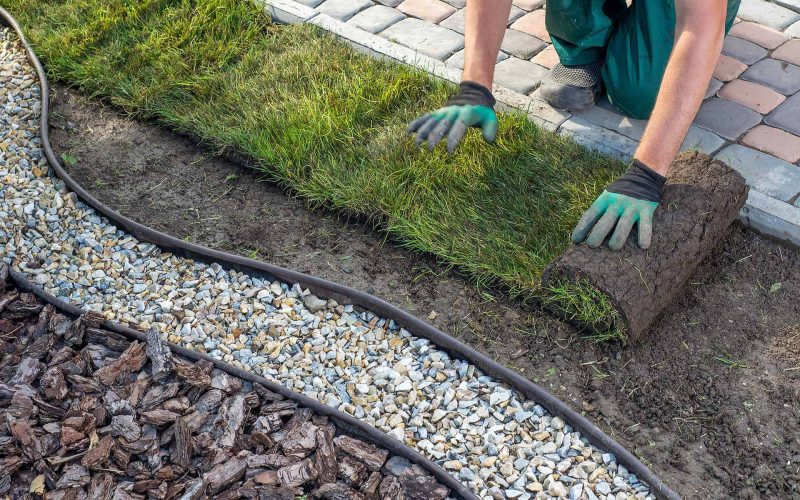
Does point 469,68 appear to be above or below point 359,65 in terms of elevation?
above

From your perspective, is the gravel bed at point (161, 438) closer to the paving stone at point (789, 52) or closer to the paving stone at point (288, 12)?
the paving stone at point (288, 12)

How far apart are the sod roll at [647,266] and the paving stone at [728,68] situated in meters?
1.16

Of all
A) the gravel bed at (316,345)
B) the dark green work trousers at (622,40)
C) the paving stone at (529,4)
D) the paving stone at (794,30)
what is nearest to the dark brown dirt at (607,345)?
the gravel bed at (316,345)

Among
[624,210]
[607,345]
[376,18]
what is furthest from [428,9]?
[607,345]

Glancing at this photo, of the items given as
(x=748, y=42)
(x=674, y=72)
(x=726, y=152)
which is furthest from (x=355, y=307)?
(x=748, y=42)

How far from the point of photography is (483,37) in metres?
4.11

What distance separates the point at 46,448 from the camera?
2.84 m

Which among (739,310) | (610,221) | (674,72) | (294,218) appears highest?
(674,72)

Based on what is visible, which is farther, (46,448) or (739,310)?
(739,310)

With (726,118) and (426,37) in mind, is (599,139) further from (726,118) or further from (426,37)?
(426,37)

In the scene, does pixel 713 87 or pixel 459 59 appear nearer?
pixel 713 87

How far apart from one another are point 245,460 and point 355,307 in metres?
0.87

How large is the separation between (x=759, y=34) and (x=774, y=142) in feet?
3.35

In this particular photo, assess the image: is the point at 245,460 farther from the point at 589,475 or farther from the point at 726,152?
the point at 726,152
